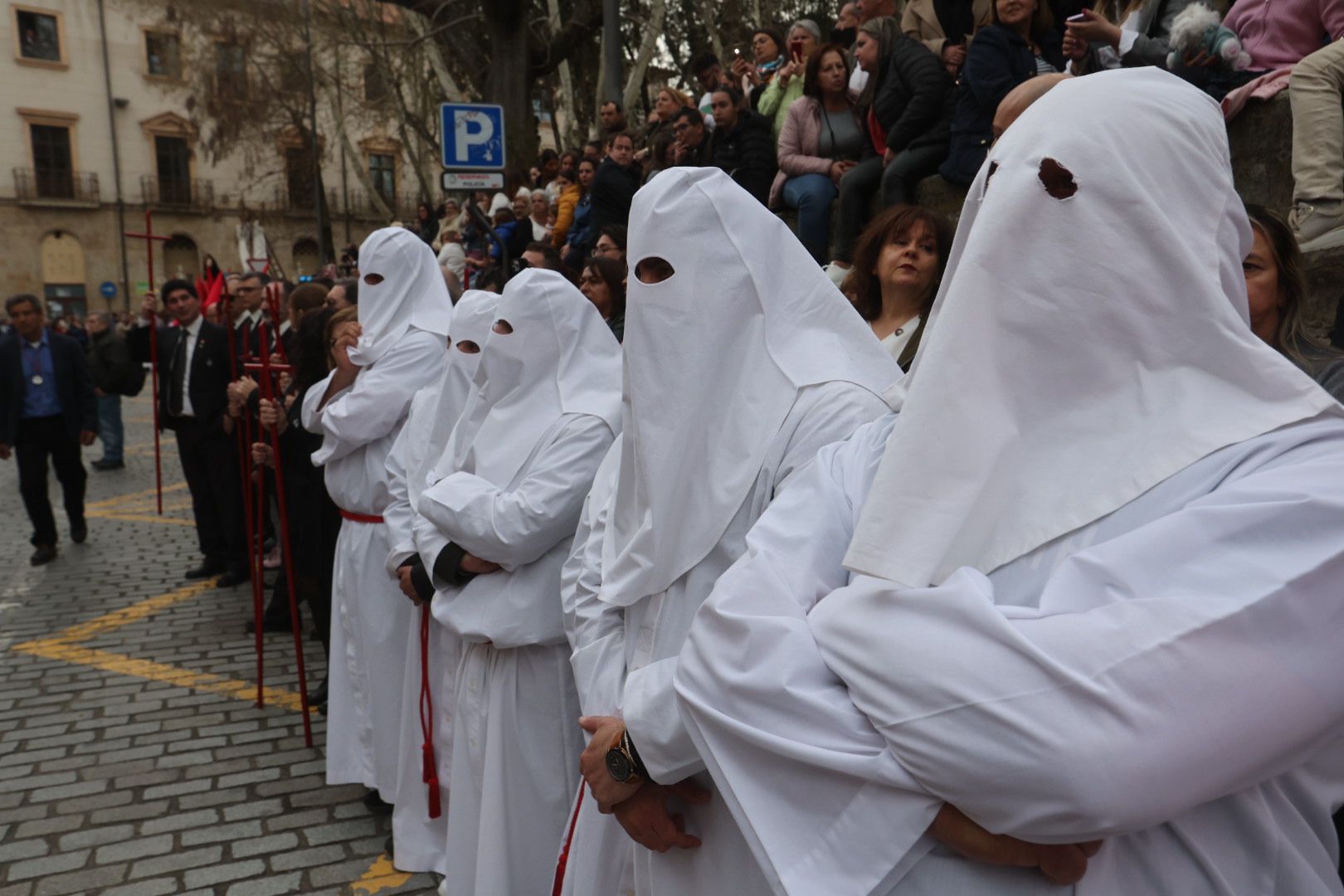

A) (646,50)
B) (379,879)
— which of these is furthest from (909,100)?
(646,50)

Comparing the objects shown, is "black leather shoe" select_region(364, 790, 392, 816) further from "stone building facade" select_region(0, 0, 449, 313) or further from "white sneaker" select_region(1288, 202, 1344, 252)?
"stone building facade" select_region(0, 0, 449, 313)

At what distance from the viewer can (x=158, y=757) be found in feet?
16.7

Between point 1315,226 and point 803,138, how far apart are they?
3938mm

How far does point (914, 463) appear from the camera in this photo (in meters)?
1.37

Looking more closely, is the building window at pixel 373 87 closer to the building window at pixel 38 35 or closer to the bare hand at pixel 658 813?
the building window at pixel 38 35

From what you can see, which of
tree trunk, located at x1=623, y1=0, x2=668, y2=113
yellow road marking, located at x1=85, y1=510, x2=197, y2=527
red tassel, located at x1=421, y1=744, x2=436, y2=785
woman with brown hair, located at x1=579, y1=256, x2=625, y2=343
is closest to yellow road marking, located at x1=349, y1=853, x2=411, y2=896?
red tassel, located at x1=421, y1=744, x2=436, y2=785

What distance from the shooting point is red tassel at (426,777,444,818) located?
3811 mm

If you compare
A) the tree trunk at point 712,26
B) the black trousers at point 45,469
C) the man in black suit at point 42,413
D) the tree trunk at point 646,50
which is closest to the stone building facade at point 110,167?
the tree trunk at point 712,26

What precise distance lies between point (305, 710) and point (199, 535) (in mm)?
4124

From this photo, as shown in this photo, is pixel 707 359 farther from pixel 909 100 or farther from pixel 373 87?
pixel 373 87

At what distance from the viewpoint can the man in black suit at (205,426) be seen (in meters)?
8.09

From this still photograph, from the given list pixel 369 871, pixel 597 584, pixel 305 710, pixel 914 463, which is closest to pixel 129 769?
pixel 305 710

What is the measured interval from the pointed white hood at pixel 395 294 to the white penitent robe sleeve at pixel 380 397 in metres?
0.16

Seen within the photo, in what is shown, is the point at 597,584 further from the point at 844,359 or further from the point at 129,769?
the point at 129,769
